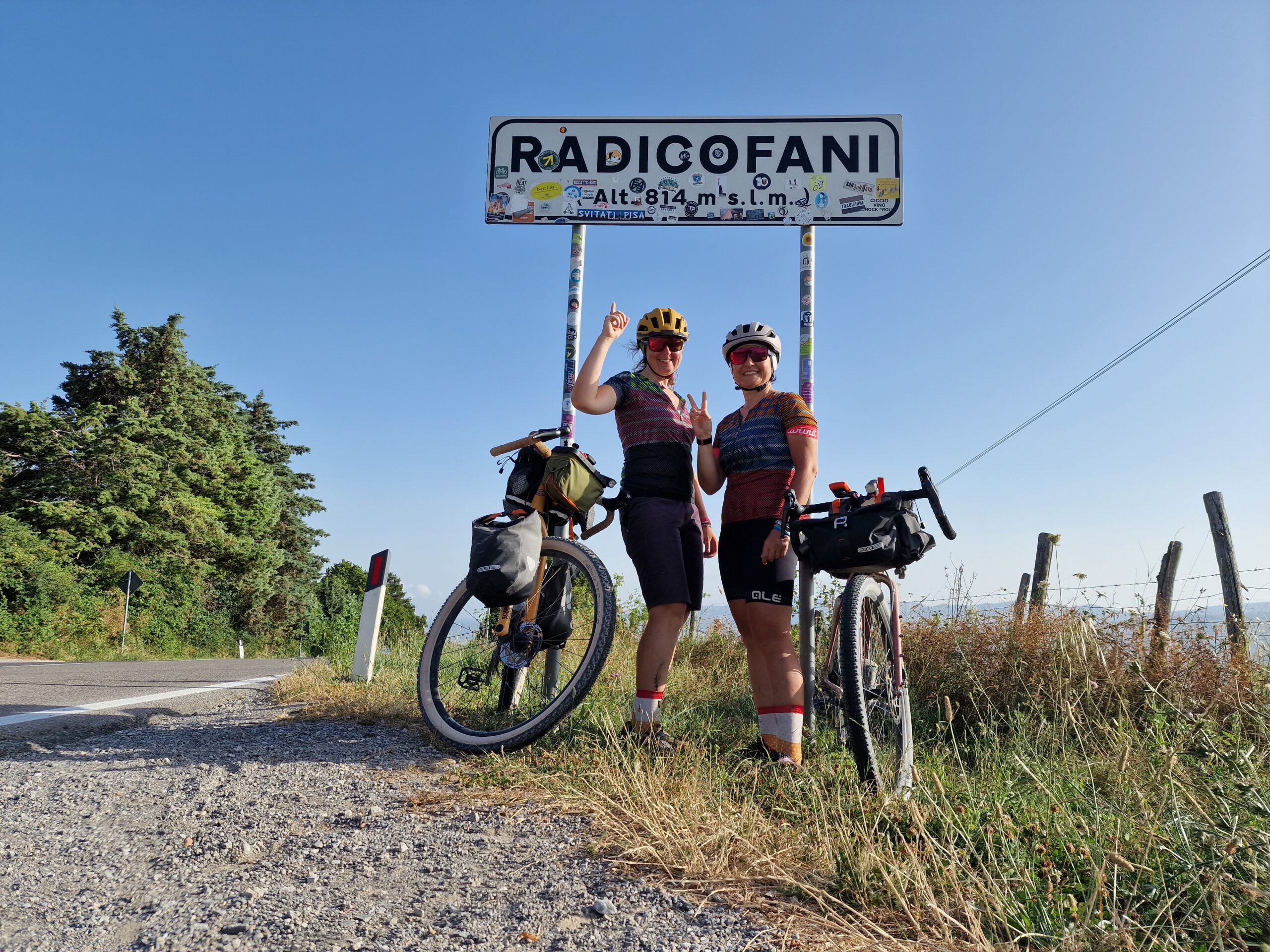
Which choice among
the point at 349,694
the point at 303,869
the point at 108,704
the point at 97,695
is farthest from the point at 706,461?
the point at 97,695

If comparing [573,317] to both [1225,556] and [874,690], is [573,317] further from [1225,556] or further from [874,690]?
[1225,556]

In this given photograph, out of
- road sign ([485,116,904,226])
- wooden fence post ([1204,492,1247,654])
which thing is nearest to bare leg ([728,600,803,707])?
road sign ([485,116,904,226])

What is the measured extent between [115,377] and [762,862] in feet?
119

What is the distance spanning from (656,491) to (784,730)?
1.13 meters

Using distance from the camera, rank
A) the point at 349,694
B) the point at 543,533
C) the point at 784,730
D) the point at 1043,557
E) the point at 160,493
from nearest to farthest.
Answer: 1. the point at 784,730
2. the point at 543,533
3. the point at 349,694
4. the point at 1043,557
5. the point at 160,493

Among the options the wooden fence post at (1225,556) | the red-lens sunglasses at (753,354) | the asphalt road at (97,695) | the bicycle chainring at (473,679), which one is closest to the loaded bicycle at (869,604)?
the red-lens sunglasses at (753,354)

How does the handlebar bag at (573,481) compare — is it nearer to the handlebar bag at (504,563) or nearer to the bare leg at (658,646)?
the handlebar bag at (504,563)

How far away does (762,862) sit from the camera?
1.99 meters

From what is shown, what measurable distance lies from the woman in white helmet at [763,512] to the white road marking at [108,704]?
4118mm

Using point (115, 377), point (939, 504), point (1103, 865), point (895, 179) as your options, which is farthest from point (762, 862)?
point (115, 377)

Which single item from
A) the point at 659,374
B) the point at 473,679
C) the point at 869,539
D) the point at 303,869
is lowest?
the point at 303,869

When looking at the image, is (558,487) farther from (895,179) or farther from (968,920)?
(895,179)

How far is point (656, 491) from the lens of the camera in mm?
3420

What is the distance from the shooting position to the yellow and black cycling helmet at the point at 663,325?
11.9 ft
